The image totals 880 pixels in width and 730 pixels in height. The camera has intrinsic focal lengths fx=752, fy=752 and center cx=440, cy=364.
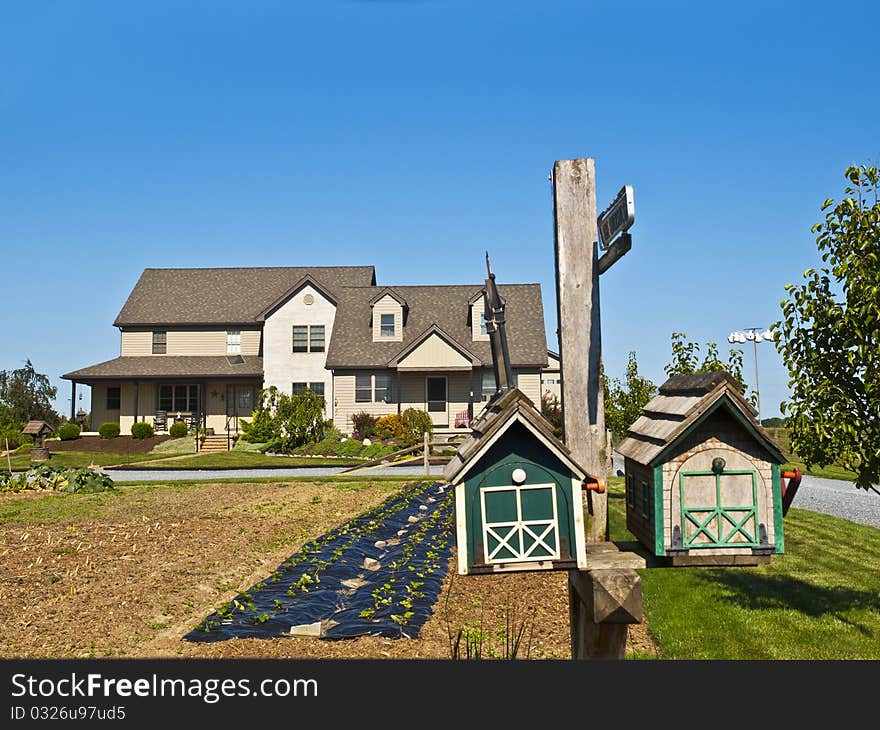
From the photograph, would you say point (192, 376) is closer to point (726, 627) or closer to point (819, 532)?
point (819, 532)

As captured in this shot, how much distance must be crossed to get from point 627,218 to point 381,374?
36.2 meters

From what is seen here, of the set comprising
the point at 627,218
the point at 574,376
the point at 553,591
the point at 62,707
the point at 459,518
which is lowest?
the point at 553,591

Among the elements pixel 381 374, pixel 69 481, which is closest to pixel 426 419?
pixel 381 374

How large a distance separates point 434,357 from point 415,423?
3.59 metres

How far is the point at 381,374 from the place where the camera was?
128 ft

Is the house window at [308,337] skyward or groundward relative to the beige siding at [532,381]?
skyward

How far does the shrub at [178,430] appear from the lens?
39.8 m

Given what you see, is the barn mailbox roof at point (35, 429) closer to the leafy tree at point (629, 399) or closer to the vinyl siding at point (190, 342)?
the vinyl siding at point (190, 342)

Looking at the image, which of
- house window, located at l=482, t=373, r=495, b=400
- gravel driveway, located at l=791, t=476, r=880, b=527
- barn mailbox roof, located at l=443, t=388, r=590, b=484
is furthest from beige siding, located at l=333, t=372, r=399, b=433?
barn mailbox roof, located at l=443, t=388, r=590, b=484

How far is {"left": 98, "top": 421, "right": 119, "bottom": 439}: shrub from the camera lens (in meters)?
39.3

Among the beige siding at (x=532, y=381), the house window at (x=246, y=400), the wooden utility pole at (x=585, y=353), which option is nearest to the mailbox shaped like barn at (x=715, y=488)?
the wooden utility pole at (x=585, y=353)

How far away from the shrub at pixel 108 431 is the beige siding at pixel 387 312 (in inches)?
565

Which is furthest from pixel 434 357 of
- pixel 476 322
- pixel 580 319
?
pixel 580 319

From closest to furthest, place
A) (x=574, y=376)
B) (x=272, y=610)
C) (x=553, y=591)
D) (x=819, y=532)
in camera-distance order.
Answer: (x=574, y=376)
(x=272, y=610)
(x=553, y=591)
(x=819, y=532)
